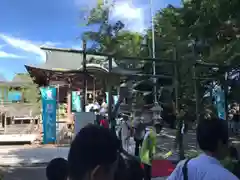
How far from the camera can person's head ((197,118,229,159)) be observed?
82.2 inches

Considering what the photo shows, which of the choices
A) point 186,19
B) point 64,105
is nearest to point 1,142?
point 64,105

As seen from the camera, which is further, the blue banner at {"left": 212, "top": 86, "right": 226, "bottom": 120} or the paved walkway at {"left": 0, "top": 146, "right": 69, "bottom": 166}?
the paved walkway at {"left": 0, "top": 146, "right": 69, "bottom": 166}

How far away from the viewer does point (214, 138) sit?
6.92 feet

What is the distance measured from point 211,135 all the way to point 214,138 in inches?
1.0

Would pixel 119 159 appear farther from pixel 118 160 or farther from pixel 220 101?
pixel 220 101

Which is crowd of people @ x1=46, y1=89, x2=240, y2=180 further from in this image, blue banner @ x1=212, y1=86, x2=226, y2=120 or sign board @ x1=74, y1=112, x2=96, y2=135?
blue banner @ x1=212, y1=86, x2=226, y2=120

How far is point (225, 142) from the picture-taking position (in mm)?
2133

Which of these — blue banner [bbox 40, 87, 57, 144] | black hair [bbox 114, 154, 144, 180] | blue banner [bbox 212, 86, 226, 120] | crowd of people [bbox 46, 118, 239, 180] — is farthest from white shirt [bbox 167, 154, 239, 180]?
blue banner [bbox 40, 87, 57, 144]

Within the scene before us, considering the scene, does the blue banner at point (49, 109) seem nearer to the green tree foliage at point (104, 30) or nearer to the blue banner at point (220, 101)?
the green tree foliage at point (104, 30)

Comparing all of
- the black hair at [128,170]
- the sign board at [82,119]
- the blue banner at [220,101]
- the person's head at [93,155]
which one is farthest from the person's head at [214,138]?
the blue banner at [220,101]

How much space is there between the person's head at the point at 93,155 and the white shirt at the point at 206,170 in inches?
32.5

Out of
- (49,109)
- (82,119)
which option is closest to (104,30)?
(49,109)

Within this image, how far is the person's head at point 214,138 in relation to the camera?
2088 millimetres

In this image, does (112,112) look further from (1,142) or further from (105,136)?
(1,142)
